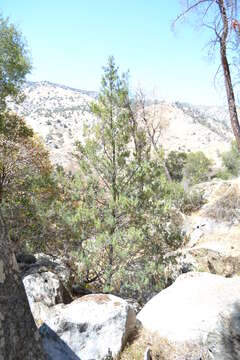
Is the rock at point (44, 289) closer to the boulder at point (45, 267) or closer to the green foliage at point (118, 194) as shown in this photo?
the boulder at point (45, 267)

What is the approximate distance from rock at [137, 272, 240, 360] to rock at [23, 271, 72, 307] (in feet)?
6.30

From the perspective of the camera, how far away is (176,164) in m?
38.2

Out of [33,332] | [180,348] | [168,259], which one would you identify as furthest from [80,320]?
[168,259]

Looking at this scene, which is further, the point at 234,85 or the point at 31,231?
the point at 31,231

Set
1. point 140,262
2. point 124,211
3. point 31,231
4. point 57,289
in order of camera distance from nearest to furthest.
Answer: point 57,289
point 124,211
point 140,262
point 31,231

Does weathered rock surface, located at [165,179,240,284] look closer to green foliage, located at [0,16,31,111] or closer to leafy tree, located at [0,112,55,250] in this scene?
leafy tree, located at [0,112,55,250]

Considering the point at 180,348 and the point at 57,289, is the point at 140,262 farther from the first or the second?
the point at 180,348

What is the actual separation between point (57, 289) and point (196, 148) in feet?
270

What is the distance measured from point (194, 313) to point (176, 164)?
1368 inches

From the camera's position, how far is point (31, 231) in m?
8.62

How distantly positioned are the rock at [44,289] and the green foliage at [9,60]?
6344 mm

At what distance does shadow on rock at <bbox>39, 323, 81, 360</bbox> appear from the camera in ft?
11.9

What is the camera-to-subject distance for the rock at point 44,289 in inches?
225

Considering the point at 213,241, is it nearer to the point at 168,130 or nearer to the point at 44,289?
the point at 44,289
